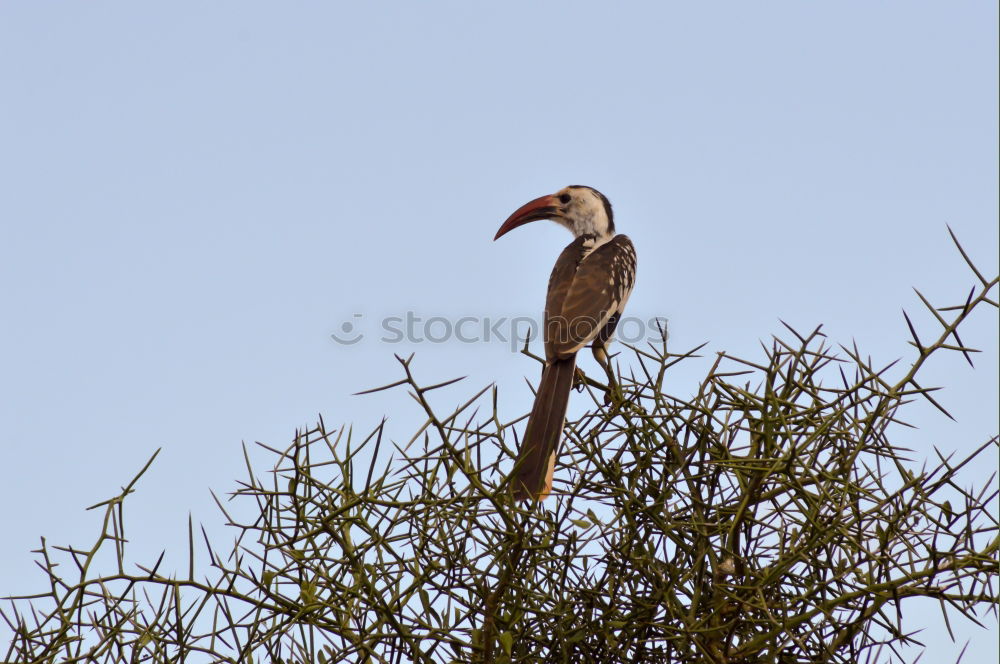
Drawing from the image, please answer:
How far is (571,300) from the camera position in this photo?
14.1 ft

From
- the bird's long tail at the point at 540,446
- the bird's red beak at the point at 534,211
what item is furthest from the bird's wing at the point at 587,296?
the bird's long tail at the point at 540,446

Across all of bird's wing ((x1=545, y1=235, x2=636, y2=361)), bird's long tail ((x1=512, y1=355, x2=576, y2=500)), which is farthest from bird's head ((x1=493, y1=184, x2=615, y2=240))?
bird's long tail ((x1=512, y1=355, x2=576, y2=500))

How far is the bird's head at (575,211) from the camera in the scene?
17.8ft

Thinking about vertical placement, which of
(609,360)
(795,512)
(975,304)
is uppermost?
(609,360)

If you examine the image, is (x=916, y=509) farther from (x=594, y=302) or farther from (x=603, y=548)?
(x=594, y=302)

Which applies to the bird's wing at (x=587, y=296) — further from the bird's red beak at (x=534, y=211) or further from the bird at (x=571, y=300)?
the bird's red beak at (x=534, y=211)

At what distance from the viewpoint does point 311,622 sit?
1.65 metres

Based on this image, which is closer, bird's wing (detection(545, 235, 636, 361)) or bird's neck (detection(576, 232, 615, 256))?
bird's wing (detection(545, 235, 636, 361))

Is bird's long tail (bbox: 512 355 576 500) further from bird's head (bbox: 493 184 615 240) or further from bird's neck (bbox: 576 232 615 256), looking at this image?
bird's head (bbox: 493 184 615 240)

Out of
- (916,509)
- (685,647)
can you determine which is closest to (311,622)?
(685,647)

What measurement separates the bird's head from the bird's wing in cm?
47

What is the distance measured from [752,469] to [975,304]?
0.46 meters

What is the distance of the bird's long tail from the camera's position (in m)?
1.77

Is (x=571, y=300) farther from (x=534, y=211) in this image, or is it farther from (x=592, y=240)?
(x=534, y=211)
